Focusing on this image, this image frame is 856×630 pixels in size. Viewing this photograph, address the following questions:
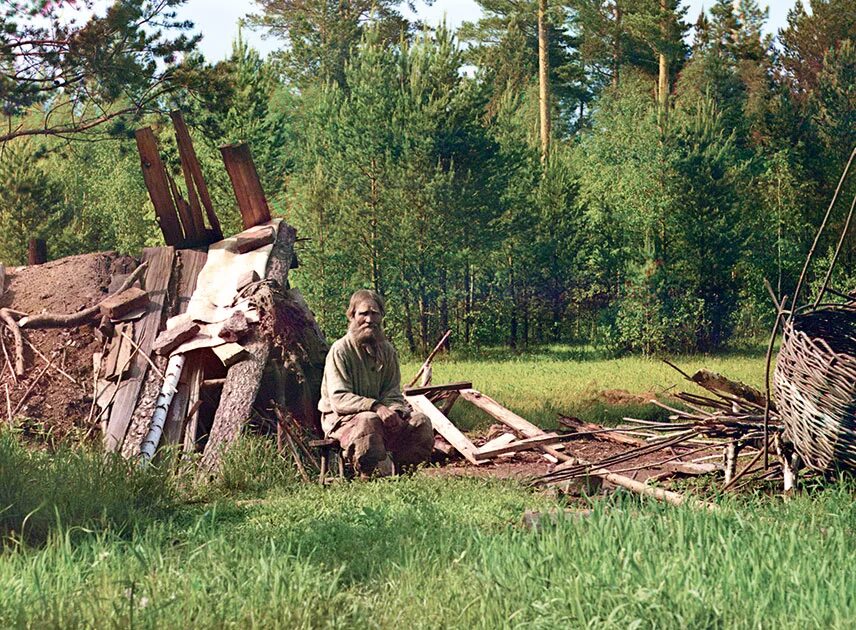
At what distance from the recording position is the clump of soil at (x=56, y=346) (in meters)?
12.3

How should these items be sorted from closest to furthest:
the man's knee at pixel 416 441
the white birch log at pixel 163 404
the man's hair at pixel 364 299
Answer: the man's hair at pixel 364 299, the man's knee at pixel 416 441, the white birch log at pixel 163 404

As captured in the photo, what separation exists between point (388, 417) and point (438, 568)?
476 cm

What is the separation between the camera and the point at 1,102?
13.7 metres

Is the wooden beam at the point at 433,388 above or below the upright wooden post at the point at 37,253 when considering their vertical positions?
below

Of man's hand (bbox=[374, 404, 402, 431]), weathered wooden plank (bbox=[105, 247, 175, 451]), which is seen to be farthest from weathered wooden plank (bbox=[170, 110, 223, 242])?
man's hand (bbox=[374, 404, 402, 431])

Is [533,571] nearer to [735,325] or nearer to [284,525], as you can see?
[284,525]

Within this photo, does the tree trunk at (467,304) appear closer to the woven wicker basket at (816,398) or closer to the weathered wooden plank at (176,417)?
the weathered wooden plank at (176,417)

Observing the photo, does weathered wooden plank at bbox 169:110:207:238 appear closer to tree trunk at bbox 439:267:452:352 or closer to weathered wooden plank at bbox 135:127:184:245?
weathered wooden plank at bbox 135:127:184:245

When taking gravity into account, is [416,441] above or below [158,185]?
below

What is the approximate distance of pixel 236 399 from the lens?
430 inches

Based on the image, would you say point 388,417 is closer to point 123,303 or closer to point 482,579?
point 123,303

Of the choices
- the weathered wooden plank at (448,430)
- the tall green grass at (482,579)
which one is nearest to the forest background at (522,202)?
the weathered wooden plank at (448,430)

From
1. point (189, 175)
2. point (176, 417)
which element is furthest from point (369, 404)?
point (189, 175)

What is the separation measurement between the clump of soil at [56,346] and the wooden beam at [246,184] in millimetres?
1573
